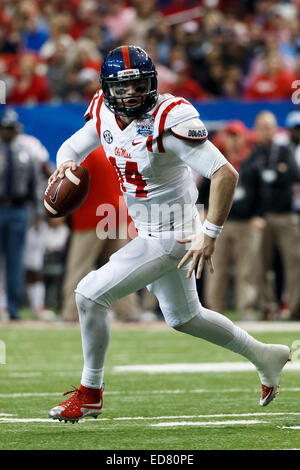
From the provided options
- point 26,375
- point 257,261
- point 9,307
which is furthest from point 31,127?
point 26,375

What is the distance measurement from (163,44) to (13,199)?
3.55 m

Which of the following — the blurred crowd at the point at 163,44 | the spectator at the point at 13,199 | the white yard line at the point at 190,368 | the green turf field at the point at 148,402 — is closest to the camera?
the green turf field at the point at 148,402

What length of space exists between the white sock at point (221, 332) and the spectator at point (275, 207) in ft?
17.0

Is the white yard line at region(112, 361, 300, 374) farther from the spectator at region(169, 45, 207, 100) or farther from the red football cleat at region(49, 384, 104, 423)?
the spectator at region(169, 45, 207, 100)

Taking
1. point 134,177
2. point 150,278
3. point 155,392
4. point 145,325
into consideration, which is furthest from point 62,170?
point 145,325


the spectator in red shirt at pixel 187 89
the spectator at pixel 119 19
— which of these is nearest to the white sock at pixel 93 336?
the spectator in red shirt at pixel 187 89

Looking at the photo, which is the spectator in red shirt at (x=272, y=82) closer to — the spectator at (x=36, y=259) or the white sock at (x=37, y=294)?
the spectator at (x=36, y=259)

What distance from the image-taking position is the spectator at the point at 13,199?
10.1m

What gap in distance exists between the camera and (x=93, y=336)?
179 inches

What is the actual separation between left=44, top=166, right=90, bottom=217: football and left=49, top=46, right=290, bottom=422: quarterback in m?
0.07
